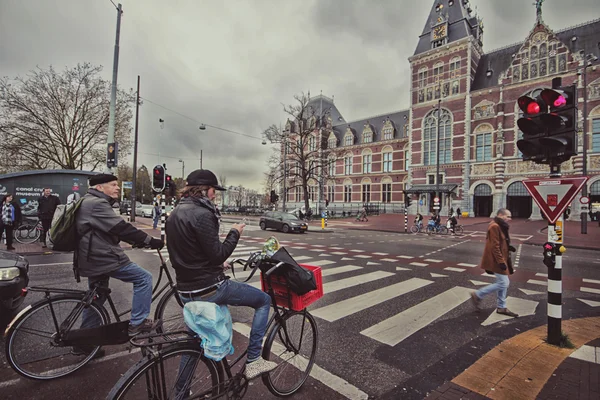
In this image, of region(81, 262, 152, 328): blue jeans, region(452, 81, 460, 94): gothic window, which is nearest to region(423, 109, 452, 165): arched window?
region(452, 81, 460, 94): gothic window

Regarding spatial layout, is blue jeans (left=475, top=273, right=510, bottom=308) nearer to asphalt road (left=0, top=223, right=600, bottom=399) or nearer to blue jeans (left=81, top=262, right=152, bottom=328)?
asphalt road (left=0, top=223, right=600, bottom=399)

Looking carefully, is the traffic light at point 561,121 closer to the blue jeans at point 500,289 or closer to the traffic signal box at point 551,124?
the traffic signal box at point 551,124

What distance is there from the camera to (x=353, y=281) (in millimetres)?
6711

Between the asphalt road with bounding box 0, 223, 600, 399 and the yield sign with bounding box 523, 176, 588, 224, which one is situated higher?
the yield sign with bounding box 523, 176, 588, 224

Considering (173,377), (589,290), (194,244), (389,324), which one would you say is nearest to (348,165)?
(589,290)

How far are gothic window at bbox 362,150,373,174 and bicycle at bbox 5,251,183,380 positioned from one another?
4950cm

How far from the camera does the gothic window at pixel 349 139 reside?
2084 inches

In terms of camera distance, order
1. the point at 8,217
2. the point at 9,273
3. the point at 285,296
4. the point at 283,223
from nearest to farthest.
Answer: the point at 285,296, the point at 9,273, the point at 8,217, the point at 283,223

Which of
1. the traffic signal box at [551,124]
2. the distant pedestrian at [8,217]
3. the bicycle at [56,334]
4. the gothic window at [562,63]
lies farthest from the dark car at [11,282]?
the gothic window at [562,63]

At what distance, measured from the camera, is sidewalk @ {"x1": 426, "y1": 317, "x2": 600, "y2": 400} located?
264 cm

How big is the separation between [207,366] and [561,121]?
469 centimetres

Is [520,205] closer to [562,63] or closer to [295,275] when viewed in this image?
[562,63]

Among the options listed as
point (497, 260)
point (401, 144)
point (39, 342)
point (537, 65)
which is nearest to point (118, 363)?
point (39, 342)

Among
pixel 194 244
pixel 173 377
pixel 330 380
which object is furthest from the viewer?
pixel 330 380
